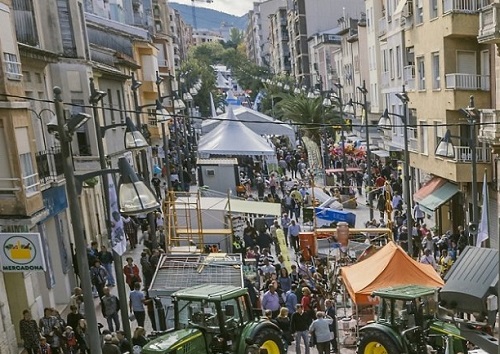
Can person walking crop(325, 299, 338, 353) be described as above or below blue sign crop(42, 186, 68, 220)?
below

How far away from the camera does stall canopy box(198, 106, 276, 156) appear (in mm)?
29281

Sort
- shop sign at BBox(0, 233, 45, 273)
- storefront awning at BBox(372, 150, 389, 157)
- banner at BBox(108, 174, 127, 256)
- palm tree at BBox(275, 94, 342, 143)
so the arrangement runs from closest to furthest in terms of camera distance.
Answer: banner at BBox(108, 174, 127, 256) < shop sign at BBox(0, 233, 45, 273) < storefront awning at BBox(372, 150, 389, 157) < palm tree at BBox(275, 94, 342, 143)

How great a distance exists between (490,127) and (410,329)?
9162 mm

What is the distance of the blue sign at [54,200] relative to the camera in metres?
16.6

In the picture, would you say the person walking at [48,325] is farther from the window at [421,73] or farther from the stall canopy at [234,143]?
the window at [421,73]

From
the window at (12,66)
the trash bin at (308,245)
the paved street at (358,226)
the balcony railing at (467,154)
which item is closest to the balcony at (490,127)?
the balcony railing at (467,154)

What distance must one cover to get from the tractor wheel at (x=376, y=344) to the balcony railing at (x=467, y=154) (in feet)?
38.6

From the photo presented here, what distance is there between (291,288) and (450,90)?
37.3 ft

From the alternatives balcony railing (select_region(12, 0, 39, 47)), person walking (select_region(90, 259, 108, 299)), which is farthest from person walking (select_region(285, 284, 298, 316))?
balcony railing (select_region(12, 0, 39, 47))

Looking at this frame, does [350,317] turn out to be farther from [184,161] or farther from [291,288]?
[184,161]

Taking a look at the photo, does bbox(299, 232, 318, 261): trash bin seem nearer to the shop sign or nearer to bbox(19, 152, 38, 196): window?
bbox(19, 152, 38, 196): window

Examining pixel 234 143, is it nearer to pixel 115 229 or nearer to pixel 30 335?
pixel 115 229

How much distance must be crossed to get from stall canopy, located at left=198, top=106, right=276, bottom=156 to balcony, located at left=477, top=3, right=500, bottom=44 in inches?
550

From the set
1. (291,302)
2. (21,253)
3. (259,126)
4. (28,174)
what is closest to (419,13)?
(259,126)
